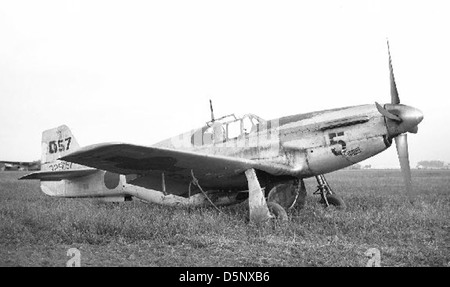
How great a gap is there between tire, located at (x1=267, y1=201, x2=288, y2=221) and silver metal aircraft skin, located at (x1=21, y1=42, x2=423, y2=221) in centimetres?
2

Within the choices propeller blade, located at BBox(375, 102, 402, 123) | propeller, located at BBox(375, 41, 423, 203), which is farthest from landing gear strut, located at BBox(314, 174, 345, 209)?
propeller blade, located at BBox(375, 102, 402, 123)

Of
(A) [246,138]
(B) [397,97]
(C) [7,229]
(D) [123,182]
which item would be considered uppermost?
(B) [397,97]

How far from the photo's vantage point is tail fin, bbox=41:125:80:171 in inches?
364

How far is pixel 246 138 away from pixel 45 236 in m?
4.09

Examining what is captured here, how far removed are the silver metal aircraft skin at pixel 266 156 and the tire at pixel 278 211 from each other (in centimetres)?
2

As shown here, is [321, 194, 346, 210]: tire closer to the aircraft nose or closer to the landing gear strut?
the landing gear strut

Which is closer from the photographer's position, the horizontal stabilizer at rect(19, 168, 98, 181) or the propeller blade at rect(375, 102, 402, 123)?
the propeller blade at rect(375, 102, 402, 123)

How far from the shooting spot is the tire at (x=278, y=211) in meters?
6.09

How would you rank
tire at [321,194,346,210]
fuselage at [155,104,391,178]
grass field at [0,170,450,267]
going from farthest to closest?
tire at [321,194,346,210], fuselage at [155,104,391,178], grass field at [0,170,450,267]

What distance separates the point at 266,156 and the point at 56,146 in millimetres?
5897

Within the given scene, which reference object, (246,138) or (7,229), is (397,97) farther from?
(7,229)

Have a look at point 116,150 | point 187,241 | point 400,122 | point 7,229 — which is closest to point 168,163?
point 116,150

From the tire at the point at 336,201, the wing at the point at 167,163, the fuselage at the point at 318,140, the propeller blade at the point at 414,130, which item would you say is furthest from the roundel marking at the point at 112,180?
the propeller blade at the point at 414,130

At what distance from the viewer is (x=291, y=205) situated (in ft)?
24.0
